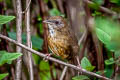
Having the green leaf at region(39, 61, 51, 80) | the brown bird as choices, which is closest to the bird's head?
the brown bird

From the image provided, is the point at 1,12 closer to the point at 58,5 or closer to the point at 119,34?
the point at 58,5

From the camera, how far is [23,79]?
3.72 m

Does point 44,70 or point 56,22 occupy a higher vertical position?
point 56,22

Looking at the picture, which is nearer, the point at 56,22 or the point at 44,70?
the point at 56,22

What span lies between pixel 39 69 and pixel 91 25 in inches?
42.5

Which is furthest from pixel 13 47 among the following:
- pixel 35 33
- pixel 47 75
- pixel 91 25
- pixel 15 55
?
pixel 15 55

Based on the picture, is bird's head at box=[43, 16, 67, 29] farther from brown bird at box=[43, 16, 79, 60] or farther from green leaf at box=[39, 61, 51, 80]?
green leaf at box=[39, 61, 51, 80]

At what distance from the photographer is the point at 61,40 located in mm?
2750

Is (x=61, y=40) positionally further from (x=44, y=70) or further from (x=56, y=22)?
(x=44, y=70)

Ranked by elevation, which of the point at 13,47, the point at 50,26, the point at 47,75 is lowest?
the point at 47,75

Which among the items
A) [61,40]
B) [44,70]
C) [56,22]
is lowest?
[44,70]

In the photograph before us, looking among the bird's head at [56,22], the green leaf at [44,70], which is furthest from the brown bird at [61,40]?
the green leaf at [44,70]

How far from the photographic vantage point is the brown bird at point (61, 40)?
2.72 metres

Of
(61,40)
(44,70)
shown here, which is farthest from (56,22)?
(44,70)
